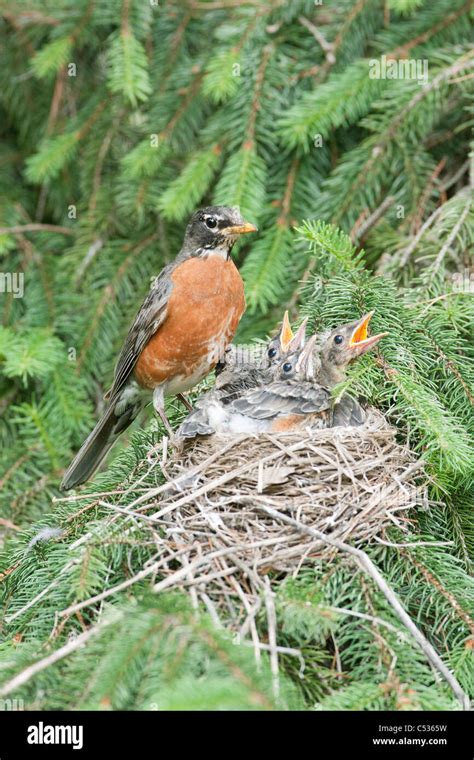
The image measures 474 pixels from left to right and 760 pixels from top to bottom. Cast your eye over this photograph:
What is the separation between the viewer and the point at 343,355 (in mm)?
3461

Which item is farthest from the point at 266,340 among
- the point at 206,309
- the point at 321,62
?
the point at 321,62

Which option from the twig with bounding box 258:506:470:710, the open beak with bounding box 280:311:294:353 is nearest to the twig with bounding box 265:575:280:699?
the twig with bounding box 258:506:470:710

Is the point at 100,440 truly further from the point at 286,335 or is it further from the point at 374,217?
the point at 374,217

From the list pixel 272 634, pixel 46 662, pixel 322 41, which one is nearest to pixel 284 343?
pixel 322 41

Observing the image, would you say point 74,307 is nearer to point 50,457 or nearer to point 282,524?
point 50,457

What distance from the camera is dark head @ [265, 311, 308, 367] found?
3707 millimetres

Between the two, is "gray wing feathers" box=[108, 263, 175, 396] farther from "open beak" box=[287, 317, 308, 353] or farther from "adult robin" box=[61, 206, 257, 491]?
"open beak" box=[287, 317, 308, 353]

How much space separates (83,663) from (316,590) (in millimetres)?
632

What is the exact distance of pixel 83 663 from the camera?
222 centimetres

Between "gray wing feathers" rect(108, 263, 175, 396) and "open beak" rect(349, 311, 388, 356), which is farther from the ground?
"open beak" rect(349, 311, 388, 356)

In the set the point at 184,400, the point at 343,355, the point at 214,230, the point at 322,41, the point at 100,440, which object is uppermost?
the point at 322,41

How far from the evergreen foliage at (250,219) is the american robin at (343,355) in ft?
0.29

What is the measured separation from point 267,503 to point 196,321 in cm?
126

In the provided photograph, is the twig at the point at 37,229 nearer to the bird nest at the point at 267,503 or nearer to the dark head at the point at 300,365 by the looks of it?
the dark head at the point at 300,365
